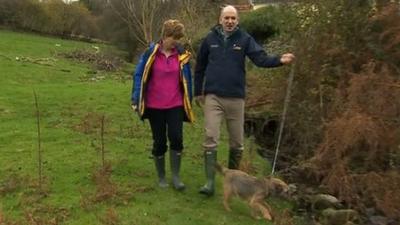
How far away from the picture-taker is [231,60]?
766 cm

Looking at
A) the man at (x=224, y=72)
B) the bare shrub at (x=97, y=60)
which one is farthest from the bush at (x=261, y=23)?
the bare shrub at (x=97, y=60)

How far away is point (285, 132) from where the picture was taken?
10.9 meters

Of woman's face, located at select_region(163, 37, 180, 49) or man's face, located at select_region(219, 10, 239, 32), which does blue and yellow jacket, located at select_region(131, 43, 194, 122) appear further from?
man's face, located at select_region(219, 10, 239, 32)

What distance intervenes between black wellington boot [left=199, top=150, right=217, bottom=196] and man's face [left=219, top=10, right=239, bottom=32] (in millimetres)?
1580

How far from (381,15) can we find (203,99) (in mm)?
2959

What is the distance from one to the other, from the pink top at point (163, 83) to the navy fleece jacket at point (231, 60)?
1.53 ft

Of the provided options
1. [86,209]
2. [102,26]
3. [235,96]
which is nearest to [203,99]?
[235,96]

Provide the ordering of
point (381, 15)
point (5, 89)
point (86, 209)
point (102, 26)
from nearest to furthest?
point (86, 209)
point (381, 15)
point (5, 89)
point (102, 26)

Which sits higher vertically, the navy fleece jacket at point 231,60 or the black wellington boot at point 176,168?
the navy fleece jacket at point 231,60

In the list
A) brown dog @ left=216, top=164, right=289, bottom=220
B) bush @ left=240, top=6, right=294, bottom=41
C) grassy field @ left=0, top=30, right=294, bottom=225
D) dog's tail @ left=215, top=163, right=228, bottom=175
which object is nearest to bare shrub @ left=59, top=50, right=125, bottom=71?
bush @ left=240, top=6, right=294, bottom=41

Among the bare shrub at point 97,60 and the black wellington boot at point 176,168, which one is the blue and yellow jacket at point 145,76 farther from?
the bare shrub at point 97,60

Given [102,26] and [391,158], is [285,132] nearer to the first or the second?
[391,158]

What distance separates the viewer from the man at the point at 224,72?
7641 mm

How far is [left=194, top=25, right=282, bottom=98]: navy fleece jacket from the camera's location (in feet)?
25.1
